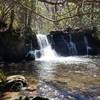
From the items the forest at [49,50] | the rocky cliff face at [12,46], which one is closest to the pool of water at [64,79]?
the forest at [49,50]

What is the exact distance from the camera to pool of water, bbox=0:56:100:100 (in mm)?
12906

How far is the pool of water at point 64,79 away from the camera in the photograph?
508 inches

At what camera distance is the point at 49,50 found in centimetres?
2870

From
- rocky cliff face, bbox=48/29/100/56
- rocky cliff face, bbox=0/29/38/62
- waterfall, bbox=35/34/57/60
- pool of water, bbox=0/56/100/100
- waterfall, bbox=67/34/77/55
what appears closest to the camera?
pool of water, bbox=0/56/100/100

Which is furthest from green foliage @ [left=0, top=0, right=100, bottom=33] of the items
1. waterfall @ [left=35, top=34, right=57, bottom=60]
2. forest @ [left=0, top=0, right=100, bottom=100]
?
waterfall @ [left=35, top=34, right=57, bottom=60]

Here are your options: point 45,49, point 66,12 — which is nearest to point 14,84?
point 66,12

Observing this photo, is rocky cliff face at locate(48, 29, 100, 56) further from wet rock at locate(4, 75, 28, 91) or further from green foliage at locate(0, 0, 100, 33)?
green foliage at locate(0, 0, 100, 33)

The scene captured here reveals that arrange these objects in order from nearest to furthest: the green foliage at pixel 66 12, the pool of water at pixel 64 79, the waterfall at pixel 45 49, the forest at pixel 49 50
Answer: the green foliage at pixel 66 12 < the forest at pixel 49 50 < the pool of water at pixel 64 79 < the waterfall at pixel 45 49

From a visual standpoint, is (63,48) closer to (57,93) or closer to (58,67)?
(58,67)

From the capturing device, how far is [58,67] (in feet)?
66.5

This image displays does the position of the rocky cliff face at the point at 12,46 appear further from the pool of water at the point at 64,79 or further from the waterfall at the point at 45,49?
the waterfall at the point at 45,49

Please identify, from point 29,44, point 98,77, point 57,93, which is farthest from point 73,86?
point 29,44

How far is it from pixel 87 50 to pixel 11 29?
8.80m

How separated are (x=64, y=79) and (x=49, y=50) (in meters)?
12.8
